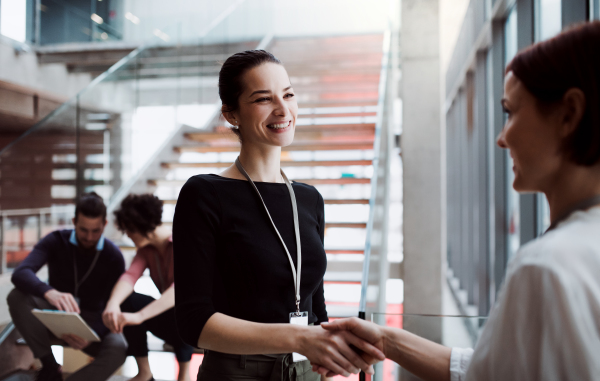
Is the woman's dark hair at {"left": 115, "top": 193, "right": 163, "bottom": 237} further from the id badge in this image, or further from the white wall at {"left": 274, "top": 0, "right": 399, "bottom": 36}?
the white wall at {"left": 274, "top": 0, "right": 399, "bottom": 36}

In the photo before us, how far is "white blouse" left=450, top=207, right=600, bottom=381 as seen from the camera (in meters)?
0.60

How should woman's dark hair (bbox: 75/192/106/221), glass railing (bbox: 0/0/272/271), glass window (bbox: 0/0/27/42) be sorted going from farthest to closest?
glass window (bbox: 0/0/27/42)
glass railing (bbox: 0/0/272/271)
woman's dark hair (bbox: 75/192/106/221)

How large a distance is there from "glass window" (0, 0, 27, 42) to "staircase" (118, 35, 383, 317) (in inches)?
125

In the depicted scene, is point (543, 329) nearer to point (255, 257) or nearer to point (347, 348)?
point (347, 348)

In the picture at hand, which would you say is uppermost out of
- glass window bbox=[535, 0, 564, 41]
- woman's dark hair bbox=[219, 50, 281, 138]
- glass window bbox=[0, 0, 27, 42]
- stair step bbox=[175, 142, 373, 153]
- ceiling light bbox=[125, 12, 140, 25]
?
ceiling light bbox=[125, 12, 140, 25]

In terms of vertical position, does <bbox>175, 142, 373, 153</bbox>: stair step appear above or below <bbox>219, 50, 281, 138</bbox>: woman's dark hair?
above

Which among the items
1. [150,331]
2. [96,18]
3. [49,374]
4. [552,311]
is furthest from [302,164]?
[96,18]

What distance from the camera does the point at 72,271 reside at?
135 inches

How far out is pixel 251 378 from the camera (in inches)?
45.6

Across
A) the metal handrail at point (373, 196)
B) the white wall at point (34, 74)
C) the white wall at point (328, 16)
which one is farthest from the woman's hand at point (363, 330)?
the white wall at point (328, 16)

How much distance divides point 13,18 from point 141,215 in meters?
5.46

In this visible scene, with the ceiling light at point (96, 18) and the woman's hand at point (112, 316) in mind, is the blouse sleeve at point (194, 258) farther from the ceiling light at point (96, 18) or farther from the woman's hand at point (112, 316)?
the ceiling light at point (96, 18)

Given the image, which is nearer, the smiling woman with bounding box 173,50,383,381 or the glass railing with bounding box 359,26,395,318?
the smiling woman with bounding box 173,50,383,381

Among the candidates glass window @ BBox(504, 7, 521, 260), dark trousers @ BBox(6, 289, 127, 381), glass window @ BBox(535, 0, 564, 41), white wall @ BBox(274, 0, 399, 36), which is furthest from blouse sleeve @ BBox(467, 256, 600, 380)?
white wall @ BBox(274, 0, 399, 36)
